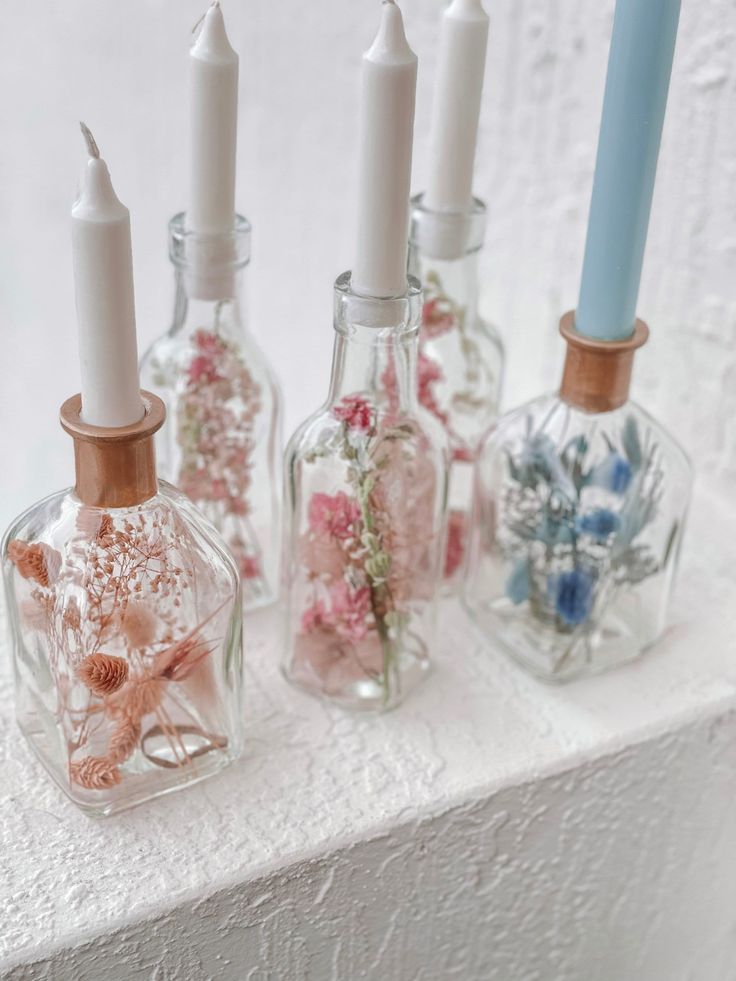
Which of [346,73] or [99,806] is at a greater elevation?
[346,73]

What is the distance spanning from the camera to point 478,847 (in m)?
0.56

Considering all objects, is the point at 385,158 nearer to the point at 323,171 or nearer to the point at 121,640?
the point at 121,640

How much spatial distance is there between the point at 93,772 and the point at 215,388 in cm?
20

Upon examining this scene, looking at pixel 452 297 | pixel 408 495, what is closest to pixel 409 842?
pixel 408 495

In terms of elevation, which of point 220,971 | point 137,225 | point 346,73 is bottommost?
point 220,971

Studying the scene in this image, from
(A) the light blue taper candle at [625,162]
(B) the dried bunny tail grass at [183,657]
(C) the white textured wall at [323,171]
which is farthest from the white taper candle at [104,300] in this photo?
(C) the white textured wall at [323,171]

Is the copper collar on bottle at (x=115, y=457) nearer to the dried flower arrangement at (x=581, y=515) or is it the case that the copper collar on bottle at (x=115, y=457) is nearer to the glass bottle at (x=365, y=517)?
the glass bottle at (x=365, y=517)

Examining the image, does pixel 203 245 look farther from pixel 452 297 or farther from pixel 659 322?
pixel 659 322

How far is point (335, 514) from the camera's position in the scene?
0.54 m

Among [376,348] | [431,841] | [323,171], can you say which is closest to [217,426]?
[376,348]

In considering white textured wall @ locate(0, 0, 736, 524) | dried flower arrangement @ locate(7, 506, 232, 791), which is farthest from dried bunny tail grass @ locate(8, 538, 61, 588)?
white textured wall @ locate(0, 0, 736, 524)

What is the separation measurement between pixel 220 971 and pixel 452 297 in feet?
1.12

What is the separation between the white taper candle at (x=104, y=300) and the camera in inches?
16.4

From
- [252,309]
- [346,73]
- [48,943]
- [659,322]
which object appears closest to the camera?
[48,943]
